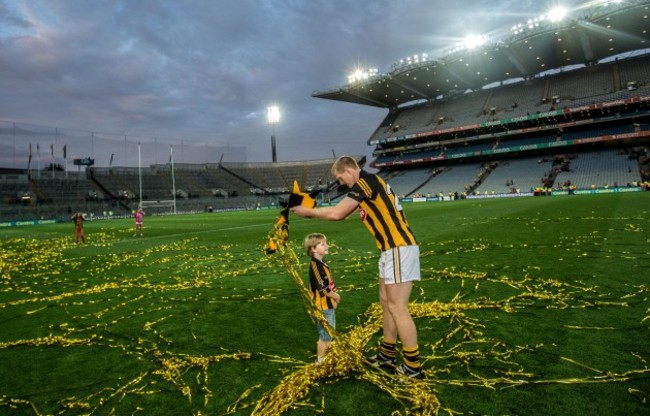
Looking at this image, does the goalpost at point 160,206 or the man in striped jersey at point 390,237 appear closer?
the man in striped jersey at point 390,237

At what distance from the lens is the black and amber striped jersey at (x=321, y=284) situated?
4.56m

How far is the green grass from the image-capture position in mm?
3773

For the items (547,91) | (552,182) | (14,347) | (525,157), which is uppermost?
(547,91)

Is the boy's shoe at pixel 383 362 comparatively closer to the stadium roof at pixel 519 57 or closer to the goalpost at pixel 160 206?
the stadium roof at pixel 519 57

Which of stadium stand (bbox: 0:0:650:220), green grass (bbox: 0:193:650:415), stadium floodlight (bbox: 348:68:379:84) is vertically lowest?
green grass (bbox: 0:193:650:415)

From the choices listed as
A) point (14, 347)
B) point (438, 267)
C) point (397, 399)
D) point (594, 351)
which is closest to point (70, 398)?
point (14, 347)

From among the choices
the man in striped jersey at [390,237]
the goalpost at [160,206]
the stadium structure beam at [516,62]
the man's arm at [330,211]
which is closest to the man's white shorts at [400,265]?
the man in striped jersey at [390,237]

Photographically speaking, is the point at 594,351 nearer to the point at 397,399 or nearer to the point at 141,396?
the point at 397,399

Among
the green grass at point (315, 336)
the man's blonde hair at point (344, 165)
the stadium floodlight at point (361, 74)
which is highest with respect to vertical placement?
the stadium floodlight at point (361, 74)

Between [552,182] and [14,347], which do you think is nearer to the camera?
[14,347]

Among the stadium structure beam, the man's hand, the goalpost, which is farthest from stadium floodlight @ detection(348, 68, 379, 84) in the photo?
the man's hand

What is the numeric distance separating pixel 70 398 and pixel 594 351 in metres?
5.60

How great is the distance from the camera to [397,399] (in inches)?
147

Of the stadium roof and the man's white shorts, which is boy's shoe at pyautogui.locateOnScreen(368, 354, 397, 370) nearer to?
the man's white shorts
